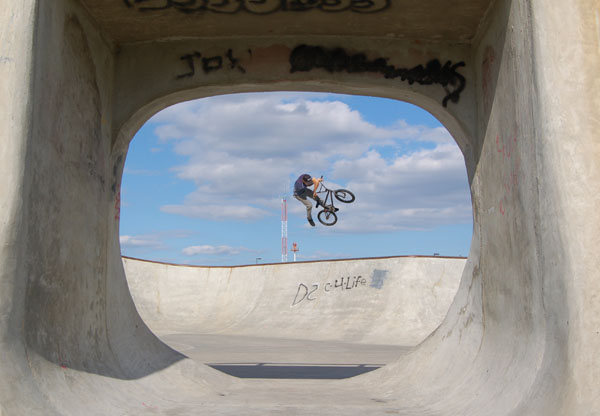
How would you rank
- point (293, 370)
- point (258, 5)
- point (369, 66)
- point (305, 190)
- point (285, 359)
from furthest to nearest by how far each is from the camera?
point (305, 190) < point (285, 359) < point (293, 370) < point (369, 66) < point (258, 5)

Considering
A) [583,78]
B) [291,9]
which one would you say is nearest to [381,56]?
[291,9]

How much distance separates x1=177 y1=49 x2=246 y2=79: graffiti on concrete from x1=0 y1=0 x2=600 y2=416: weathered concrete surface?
1 cm

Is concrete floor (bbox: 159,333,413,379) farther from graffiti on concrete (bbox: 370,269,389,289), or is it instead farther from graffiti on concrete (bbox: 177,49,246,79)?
graffiti on concrete (bbox: 370,269,389,289)

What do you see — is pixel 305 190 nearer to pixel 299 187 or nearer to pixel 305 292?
pixel 299 187

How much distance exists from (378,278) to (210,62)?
1327cm

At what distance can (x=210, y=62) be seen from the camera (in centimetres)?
562

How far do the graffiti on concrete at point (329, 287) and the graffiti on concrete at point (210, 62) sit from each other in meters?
13.2

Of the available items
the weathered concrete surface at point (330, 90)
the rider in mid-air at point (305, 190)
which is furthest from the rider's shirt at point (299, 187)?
the weathered concrete surface at point (330, 90)

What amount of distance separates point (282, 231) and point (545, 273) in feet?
95.1

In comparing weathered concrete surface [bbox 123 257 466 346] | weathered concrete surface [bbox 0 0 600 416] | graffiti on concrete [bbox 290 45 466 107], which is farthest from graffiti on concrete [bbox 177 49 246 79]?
weathered concrete surface [bbox 123 257 466 346]

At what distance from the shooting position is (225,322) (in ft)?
64.1

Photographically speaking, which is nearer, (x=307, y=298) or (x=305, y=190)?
(x=305, y=190)

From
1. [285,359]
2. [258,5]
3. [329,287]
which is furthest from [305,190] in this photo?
[258,5]

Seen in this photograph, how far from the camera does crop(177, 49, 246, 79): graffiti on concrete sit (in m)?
5.62
